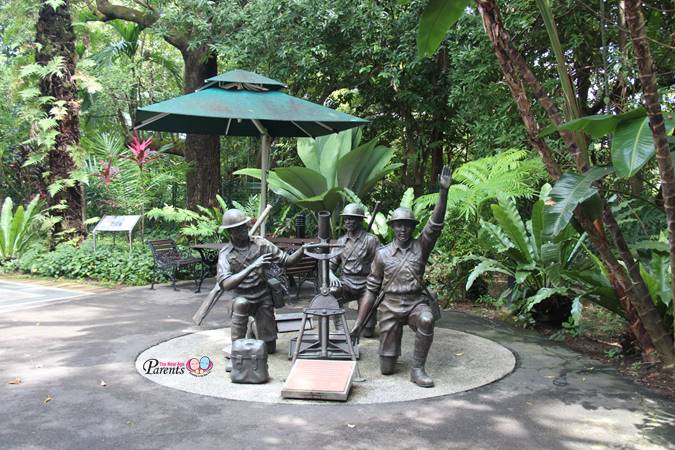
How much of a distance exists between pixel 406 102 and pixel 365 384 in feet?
28.7

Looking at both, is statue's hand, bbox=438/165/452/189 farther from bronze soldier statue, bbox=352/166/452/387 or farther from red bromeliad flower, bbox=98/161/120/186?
red bromeliad flower, bbox=98/161/120/186

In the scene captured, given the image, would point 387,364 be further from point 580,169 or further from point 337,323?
point 580,169

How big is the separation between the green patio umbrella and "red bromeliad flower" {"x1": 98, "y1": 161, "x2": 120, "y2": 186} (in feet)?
15.9

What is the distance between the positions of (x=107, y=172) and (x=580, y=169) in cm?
956

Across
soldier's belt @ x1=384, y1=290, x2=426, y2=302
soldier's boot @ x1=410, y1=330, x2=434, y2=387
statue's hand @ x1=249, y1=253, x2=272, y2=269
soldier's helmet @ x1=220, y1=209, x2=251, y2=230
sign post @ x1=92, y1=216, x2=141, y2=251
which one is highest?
soldier's helmet @ x1=220, y1=209, x2=251, y2=230

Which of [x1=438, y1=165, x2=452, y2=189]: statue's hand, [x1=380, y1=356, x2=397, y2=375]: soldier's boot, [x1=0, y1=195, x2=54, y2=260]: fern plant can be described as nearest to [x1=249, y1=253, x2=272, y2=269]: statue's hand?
[x1=380, y1=356, x2=397, y2=375]: soldier's boot

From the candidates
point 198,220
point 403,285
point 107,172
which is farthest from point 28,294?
point 403,285

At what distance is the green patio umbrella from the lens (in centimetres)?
601

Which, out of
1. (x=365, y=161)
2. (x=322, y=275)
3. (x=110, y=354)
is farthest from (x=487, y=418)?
(x=365, y=161)

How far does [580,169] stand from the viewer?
509 centimetres

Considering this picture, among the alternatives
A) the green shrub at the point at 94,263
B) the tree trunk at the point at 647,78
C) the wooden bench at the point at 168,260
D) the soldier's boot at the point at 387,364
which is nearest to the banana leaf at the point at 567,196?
the tree trunk at the point at 647,78

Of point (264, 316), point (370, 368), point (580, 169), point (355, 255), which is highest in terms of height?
point (580, 169)

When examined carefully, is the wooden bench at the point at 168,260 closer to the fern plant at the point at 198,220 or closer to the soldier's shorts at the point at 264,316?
the fern plant at the point at 198,220

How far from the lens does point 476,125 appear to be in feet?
31.8
